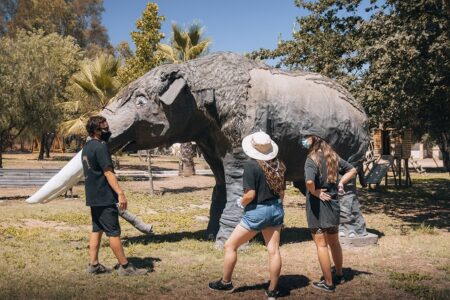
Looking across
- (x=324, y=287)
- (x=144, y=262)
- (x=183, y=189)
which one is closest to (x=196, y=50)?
(x=183, y=189)

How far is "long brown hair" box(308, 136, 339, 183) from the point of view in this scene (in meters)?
5.06

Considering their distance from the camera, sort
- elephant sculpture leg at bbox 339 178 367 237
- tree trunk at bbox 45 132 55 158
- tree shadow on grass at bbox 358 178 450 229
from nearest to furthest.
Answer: elephant sculpture leg at bbox 339 178 367 237, tree shadow on grass at bbox 358 178 450 229, tree trunk at bbox 45 132 55 158

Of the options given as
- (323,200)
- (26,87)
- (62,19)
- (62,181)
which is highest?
(62,19)

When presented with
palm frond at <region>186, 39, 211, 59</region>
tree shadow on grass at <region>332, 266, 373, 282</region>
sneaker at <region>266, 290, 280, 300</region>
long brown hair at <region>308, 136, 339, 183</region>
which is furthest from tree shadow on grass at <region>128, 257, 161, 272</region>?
palm frond at <region>186, 39, 211, 59</region>

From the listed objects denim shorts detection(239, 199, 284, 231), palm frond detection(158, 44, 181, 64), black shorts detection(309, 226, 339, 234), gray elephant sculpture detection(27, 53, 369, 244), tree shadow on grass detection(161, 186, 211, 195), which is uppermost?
palm frond detection(158, 44, 181, 64)

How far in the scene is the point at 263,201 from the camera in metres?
4.65

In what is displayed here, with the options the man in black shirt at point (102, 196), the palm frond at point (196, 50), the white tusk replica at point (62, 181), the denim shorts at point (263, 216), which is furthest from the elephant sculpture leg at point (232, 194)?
the palm frond at point (196, 50)

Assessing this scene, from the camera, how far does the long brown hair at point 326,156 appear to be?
506cm

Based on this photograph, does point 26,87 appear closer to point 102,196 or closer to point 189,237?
point 189,237

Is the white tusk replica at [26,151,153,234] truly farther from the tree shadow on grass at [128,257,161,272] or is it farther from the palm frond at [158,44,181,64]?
the palm frond at [158,44,181,64]

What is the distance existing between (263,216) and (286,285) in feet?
3.42

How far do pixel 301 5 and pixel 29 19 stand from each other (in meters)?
32.0

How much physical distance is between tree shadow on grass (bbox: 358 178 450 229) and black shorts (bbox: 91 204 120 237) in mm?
6351

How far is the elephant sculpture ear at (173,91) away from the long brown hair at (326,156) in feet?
7.30
